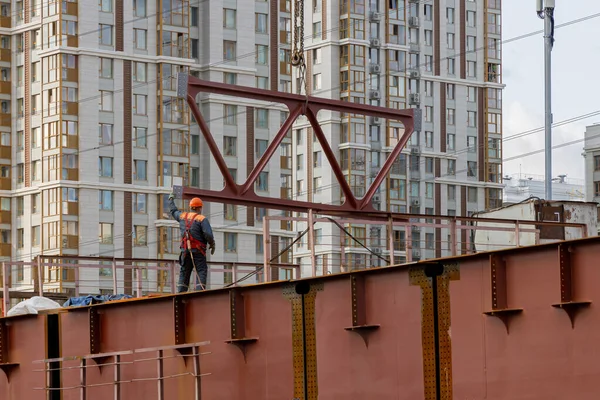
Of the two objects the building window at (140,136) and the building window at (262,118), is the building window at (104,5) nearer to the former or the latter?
the building window at (140,136)

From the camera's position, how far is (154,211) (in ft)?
407

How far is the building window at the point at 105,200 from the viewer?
121 meters

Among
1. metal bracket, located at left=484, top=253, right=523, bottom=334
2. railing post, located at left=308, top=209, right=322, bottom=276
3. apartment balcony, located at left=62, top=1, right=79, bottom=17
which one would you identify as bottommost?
metal bracket, located at left=484, top=253, right=523, bottom=334

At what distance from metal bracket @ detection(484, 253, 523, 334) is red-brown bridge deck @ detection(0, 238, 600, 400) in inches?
0.5

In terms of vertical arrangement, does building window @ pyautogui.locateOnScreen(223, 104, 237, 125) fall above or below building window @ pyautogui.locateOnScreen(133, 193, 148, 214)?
above

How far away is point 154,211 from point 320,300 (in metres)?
101

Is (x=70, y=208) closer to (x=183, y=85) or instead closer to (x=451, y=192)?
(x=451, y=192)

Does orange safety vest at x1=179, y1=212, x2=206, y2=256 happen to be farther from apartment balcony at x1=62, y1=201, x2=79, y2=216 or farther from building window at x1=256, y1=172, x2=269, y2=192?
building window at x1=256, y1=172, x2=269, y2=192

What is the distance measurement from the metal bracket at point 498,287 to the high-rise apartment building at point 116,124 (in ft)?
324

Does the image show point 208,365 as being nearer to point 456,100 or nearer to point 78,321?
point 78,321

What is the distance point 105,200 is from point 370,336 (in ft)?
330

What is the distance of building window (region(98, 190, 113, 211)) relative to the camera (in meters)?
121

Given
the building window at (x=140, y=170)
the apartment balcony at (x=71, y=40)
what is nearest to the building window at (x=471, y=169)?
the building window at (x=140, y=170)

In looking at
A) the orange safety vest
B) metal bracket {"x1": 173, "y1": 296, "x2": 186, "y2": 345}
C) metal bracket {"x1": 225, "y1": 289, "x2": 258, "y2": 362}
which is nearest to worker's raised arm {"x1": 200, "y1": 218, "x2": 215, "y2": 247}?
the orange safety vest
